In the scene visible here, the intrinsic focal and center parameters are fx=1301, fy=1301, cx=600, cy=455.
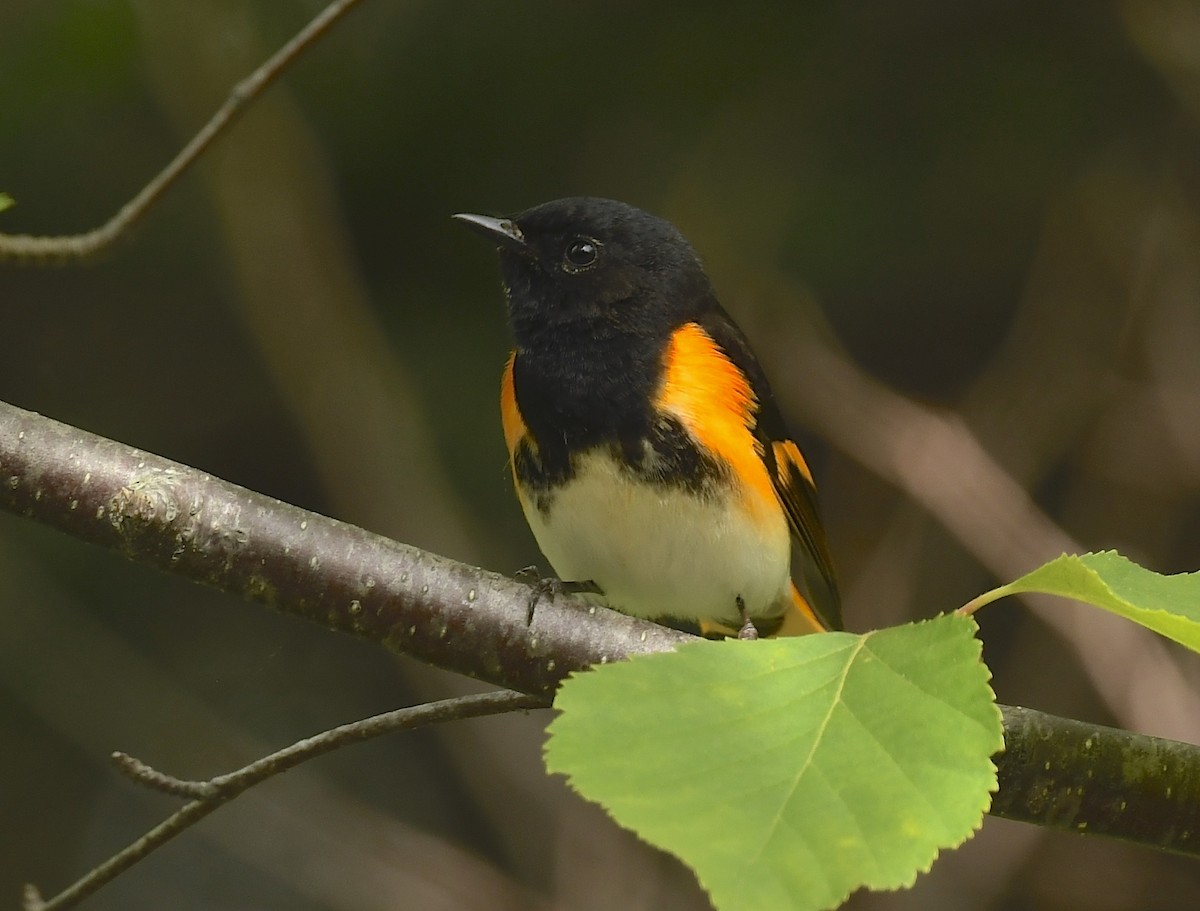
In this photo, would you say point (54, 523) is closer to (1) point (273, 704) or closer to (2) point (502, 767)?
(2) point (502, 767)

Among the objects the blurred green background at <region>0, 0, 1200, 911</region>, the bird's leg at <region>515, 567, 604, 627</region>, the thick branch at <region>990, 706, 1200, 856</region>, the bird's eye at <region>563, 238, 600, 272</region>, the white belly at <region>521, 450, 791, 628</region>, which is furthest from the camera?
the blurred green background at <region>0, 0, 1200, 911</region>

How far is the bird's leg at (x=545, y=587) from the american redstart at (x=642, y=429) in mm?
17

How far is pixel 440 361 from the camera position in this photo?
426cm

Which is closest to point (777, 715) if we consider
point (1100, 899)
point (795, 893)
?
point (795, 893)

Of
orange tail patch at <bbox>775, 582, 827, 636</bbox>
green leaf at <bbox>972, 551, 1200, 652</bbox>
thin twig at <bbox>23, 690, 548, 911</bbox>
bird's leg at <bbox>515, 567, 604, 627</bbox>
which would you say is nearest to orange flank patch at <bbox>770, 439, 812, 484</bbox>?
orange tail patch at <bbox>775, 582, 827, 636</bbox>

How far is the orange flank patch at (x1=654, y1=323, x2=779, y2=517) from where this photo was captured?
89.0 inches

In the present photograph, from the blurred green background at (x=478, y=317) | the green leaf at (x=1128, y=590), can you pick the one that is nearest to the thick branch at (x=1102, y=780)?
the green leaf at (x=1128, y=590)

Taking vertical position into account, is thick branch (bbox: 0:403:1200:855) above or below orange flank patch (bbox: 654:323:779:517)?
above

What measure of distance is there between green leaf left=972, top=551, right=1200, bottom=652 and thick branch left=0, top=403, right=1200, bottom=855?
1.22 feet

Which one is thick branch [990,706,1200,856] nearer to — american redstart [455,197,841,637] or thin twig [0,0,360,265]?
american redstart [455,197,841,637]

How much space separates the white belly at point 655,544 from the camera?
222cm

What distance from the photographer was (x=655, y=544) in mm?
2289

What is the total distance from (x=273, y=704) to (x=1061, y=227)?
3045 mm

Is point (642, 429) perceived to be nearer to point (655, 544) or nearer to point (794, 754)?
point (655, 544)
